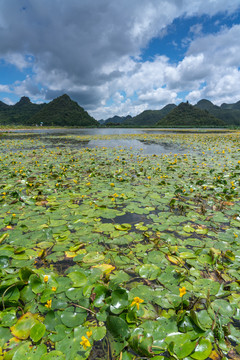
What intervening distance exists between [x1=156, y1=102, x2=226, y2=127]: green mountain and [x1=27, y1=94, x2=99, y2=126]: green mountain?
45586 millimetres

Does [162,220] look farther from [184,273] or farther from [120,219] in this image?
[184,273]

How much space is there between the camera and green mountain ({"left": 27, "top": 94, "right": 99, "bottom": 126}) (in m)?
101

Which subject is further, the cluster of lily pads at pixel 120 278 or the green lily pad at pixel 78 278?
the green lily pad at pixel 78 278

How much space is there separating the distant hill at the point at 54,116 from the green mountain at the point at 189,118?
45586mm

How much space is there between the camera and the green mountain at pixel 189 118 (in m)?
94.7

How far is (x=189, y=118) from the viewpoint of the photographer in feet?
335

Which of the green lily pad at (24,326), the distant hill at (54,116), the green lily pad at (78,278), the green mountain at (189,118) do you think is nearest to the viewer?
the green lily pad at (24,326)

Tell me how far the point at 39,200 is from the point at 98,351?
106 inches

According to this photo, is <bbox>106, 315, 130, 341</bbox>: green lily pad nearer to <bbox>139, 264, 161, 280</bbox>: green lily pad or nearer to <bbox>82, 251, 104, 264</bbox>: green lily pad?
<bbox>139, 264, 161, 280</bbox>: green lily pad

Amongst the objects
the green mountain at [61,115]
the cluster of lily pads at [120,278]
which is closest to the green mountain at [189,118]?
the green mountain at [61,115]

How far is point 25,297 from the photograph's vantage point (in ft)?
4.39

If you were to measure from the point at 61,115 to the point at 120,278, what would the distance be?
4739 inches

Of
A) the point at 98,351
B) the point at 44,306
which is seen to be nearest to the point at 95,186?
the point at 44,306

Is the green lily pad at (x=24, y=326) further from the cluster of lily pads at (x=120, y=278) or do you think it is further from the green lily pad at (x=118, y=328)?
the green lily pad at (x=118, y=328)
